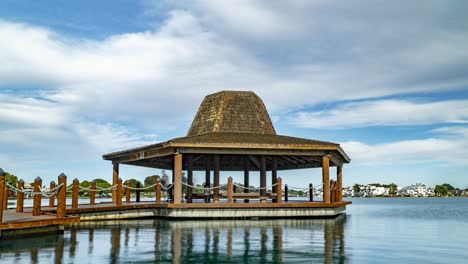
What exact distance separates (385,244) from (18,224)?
454 inches

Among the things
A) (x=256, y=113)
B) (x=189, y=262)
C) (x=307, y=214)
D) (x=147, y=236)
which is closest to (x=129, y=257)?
(x=189, y=262)

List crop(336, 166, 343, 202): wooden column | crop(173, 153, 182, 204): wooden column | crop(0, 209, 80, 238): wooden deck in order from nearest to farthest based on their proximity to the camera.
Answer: crop(0, 209, 80, 238): wooden deck → crop(173, 153, 182, 204): wooden column → crop(336, 166, 343, 202): wooden column

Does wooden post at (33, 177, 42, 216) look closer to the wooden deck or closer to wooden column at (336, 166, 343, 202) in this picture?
the wooden deck

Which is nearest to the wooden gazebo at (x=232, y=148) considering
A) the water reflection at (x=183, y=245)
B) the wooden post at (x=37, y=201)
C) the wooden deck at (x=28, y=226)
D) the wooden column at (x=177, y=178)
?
the wooden column at (x=177, y=178)

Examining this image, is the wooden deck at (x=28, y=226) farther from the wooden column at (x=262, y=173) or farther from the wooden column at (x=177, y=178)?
the wooden column at (x=262, y=173)

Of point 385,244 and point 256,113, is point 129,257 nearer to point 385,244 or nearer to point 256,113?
point 385,244

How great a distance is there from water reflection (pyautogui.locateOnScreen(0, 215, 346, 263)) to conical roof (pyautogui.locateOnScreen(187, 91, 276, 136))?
11220mm

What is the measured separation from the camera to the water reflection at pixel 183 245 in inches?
420

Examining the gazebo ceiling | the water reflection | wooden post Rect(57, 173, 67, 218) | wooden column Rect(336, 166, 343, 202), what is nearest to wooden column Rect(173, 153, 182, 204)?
the gazebo ceiling

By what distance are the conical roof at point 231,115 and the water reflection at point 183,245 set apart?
1122cm

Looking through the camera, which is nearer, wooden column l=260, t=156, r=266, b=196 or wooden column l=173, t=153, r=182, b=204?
wooden column l=173, t=153, r=182, b=204

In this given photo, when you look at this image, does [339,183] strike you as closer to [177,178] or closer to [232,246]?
[177,178]

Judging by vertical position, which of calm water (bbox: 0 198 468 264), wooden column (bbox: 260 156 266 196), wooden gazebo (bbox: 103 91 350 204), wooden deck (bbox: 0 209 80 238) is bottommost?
calm water (bbox: 0 198 468 264)

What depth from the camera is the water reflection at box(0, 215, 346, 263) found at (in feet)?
35.0
